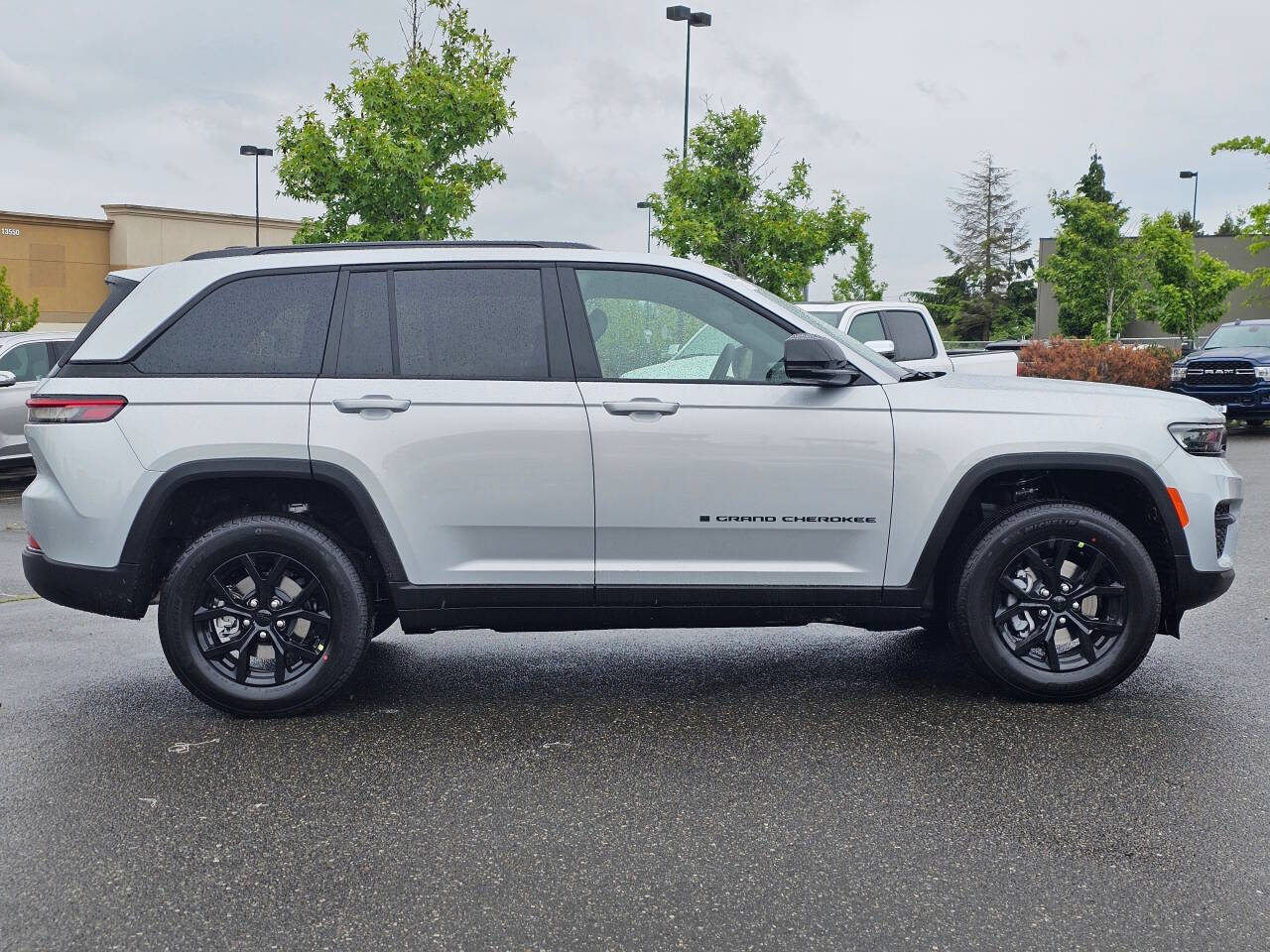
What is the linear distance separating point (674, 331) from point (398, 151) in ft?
59.4

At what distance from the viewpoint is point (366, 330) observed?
5.11 meters

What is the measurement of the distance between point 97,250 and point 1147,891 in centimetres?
6499

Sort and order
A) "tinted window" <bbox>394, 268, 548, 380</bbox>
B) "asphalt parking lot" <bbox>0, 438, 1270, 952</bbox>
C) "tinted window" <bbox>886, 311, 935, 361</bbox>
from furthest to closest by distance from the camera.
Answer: "tinted window" <bbox>886, 311, 935, 361</bbox> → "tinted window" <bbox>394, 268, 548, 380</bbox> → "asphalt parking lot" <bbox>0, 438, 1270, 952</bbox>

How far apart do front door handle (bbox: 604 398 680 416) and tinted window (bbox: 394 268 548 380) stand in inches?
12.9

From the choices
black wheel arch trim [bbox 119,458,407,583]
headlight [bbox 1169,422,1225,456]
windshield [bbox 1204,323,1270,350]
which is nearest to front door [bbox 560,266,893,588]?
black wheel arch trim [bbox 119,458,407,583]

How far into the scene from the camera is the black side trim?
196 inches

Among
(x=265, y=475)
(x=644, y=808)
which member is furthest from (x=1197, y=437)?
(x=265, y=475)

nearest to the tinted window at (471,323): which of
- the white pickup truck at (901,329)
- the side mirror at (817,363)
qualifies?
the side mirror at (817,363)

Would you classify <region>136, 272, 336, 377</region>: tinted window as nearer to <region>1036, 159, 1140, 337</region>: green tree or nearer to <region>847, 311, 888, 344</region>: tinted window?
<region>847, 311, 888, 344</region>: tinted window

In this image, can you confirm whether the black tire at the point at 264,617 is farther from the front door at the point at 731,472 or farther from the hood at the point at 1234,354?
the hood at the point at 1234,354

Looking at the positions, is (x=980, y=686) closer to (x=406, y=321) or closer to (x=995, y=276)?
(x=406, y=321)

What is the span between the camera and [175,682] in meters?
5.77

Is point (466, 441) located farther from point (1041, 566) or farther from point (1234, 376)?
point (1234, 376)

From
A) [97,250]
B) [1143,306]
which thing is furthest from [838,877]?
[97,250]
